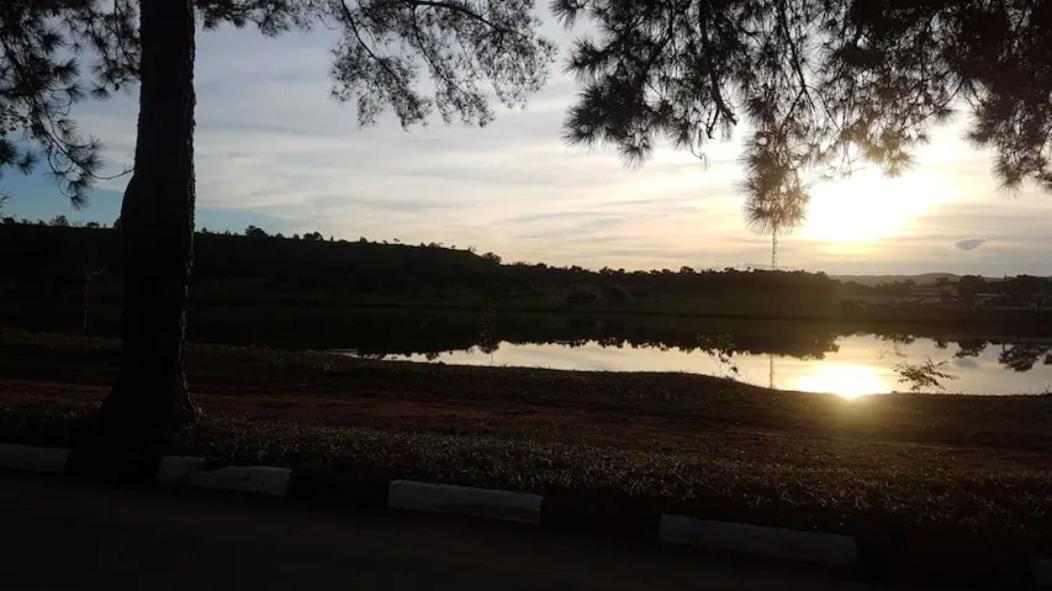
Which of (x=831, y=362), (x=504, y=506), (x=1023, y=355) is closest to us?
(x=504, y=506)

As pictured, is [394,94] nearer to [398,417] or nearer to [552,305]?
[398,417]

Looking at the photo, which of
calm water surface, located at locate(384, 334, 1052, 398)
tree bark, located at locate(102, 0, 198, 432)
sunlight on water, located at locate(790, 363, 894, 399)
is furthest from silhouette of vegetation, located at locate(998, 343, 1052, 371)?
tree bark, located at locate(102, 0, 198, 432)

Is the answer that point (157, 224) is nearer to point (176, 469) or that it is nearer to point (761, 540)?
point (176, 469)

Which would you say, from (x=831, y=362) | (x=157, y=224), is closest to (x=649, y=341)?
(x=831, y=362)

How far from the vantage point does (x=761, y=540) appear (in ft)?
17.1

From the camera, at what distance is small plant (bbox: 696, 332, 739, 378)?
23.2m

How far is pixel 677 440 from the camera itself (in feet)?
32.2

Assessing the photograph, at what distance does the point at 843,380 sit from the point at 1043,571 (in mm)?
18867

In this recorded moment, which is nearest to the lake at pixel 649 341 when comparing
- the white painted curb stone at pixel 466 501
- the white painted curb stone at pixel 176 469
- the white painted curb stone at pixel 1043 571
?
the white painted curb stone at pixel 1043 571

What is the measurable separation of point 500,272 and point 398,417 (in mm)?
68678

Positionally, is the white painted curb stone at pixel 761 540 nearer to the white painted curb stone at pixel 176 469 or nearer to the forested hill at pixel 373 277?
the white painted curb stone at pixel 176 469

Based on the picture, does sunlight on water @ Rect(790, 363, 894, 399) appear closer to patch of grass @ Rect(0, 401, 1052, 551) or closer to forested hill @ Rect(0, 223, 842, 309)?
patch of grass @ Rect(0, 401, 1052, 551)

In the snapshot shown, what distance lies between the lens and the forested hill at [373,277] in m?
57.4

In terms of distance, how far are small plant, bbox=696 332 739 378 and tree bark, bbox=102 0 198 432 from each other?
1666 cm
